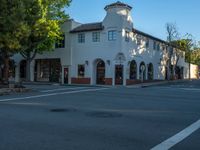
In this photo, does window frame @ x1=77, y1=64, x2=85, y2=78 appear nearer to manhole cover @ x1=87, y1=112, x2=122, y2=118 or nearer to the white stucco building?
the white stucco building

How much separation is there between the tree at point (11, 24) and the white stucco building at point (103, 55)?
50.6 ft

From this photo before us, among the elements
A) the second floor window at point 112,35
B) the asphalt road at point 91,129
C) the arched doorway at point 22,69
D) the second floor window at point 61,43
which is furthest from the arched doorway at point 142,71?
the asphalt road at point 91,129

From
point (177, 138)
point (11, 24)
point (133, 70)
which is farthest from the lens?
point (133, 70)

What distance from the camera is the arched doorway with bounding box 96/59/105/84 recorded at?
42.7 m

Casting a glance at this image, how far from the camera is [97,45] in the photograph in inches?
1667

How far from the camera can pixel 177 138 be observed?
888 centimetres

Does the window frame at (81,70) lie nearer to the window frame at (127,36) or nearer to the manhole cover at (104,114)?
the window frame at (127,36)

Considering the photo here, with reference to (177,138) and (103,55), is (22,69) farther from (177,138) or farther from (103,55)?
(177,138)

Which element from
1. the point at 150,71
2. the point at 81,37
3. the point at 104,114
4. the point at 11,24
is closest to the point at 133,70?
the point at 150,71

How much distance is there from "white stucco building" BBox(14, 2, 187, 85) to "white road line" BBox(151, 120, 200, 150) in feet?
98.7

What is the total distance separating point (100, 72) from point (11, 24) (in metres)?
18.0

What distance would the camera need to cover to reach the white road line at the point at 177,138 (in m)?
7.95

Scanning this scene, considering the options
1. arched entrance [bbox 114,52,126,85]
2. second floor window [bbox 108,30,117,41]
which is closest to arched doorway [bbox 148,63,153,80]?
arched entrance [bbox 114,52,126,85]

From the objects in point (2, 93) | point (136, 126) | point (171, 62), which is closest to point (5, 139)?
point (136, 126)
